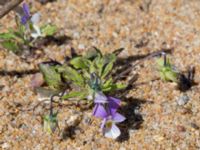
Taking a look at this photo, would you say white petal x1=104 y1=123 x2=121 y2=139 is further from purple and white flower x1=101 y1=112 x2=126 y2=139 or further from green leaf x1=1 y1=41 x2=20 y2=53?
green leaf x1=1 y1=41 x2=20 y2=53

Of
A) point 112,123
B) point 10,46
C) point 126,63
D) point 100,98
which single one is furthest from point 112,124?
point 10,46

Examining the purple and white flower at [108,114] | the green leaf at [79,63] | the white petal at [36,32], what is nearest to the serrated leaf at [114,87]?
the purple and white flower at [108,114]

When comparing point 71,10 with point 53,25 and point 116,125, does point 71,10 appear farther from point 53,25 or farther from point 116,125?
point 116,125

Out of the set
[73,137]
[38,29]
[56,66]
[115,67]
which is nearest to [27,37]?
[38,29]

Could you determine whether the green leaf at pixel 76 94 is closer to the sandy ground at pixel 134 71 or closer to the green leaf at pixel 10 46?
the sandy ground at pixel 134 71

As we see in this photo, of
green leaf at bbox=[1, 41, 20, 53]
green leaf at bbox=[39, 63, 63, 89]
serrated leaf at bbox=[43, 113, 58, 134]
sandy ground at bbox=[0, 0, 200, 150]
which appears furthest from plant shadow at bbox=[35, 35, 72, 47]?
serrated leaf at bbox=[43, 113, 58, 134]

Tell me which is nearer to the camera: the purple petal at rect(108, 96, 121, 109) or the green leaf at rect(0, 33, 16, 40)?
the purple petal at rect(108, 96, 121, 109)

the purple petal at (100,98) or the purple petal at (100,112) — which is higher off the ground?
the purple petal at (100,98)
